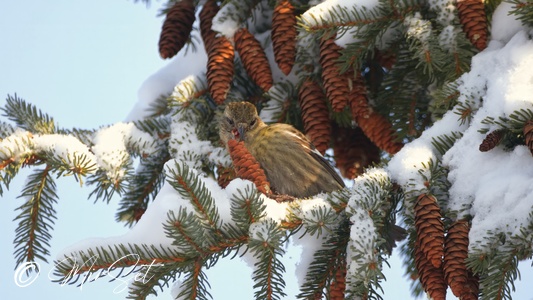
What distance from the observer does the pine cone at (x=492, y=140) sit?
98.0 inches

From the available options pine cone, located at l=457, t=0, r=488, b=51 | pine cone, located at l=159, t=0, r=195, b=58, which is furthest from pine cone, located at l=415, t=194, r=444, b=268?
pine cone, located at l=159, t=0, r=195, b=58

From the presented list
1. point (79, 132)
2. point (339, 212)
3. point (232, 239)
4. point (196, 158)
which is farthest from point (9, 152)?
point (339, 212)

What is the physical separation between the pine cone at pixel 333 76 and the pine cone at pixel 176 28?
2.88 feet

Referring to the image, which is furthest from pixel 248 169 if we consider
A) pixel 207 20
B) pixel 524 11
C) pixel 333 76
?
pixel 207 20

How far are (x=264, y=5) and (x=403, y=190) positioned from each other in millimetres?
1582

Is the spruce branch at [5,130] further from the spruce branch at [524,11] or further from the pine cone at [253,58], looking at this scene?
the spruce branch at [524,11]

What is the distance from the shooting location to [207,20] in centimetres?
384

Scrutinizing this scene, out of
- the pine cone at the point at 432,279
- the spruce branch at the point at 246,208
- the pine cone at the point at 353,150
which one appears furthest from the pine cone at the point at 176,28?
the pine cone at the point at 432,279

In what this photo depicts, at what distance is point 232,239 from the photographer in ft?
8.19

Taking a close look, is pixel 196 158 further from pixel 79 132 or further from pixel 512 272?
pixel 512 272

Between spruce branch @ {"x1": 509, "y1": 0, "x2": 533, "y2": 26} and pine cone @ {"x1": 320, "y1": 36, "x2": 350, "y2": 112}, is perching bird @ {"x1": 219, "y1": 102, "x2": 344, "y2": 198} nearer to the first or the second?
pine cone @ {"x1": 320, "y1": 36, "x2": 350, "y2": 112}

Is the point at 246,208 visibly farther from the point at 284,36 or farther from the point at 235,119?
the point at 235,119

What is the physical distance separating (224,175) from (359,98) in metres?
0.76

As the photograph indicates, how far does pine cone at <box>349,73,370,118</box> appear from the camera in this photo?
3.45 meters
